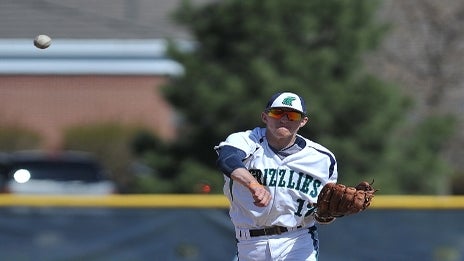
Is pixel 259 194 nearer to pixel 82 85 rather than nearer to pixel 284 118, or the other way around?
pixel 284 118

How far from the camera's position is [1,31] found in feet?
80.3

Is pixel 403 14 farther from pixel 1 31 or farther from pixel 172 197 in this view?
pixel 172 197

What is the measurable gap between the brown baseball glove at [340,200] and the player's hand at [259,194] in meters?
0.47

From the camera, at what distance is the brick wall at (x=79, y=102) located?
80.7 feet

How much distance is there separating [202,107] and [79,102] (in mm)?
10040

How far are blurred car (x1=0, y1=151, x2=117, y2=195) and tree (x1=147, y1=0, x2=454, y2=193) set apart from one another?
1.90 m

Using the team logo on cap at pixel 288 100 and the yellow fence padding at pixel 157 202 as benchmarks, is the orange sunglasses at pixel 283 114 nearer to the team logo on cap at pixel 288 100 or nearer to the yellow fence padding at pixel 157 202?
the team logo on cap at pixel 288 100

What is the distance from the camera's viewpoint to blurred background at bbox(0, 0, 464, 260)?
9.45 m

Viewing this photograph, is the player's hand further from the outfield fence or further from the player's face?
the outfield fence

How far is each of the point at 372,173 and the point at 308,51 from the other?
198cm

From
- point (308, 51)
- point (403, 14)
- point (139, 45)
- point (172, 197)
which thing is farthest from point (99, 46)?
point (172, 197)

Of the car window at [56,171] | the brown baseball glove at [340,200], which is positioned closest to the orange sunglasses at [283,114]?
the brown baseball glove at [340,200]

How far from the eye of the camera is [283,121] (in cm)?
600

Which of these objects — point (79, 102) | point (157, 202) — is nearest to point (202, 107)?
point (157, 202)
